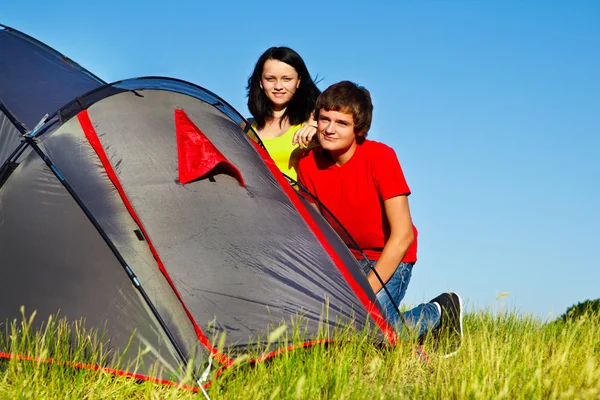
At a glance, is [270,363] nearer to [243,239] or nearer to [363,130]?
[243,239]

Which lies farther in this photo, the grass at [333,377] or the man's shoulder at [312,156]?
the man's shoulder at [312,156]

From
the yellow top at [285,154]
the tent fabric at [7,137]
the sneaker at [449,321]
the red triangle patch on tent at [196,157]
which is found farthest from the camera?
the yellow top at [285,154]

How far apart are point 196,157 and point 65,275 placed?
1.07m

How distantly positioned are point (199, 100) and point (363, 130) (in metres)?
1.23

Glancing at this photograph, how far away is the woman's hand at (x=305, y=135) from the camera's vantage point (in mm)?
5688

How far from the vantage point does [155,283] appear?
4176 millimetres

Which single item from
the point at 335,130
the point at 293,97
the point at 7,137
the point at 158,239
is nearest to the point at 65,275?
the point at 158,239

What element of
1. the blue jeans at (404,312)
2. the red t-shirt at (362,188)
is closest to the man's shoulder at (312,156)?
the red t-shirt at (362,188)

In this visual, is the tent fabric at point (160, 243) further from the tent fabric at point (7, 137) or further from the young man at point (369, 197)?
the young man at point (369, 197)

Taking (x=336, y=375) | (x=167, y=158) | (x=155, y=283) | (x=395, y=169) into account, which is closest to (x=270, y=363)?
(x=336, y=375)

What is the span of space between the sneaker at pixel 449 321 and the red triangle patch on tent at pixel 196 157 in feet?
5.80

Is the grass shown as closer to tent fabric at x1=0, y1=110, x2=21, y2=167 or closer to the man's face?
tent fabric at x1=0, y1=110, x2=21, y2=167

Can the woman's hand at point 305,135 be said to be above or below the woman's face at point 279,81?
below

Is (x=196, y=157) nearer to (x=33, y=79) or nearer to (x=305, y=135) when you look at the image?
(x=305, y=135)
